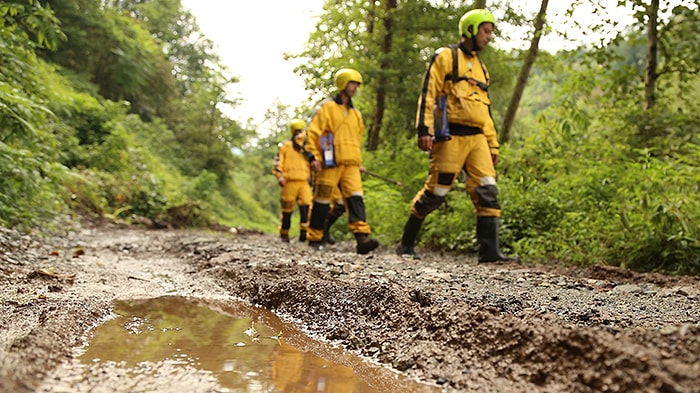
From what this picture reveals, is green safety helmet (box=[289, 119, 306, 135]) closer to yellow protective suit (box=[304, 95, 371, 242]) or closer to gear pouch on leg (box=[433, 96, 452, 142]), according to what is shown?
yellow protective suit (box=[304, 95, 371, 242])

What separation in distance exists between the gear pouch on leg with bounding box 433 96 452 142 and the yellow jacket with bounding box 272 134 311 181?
473cm

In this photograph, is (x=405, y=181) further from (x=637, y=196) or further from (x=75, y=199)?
(x=75, y=199)

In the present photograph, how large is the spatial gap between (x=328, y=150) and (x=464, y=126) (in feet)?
6.68

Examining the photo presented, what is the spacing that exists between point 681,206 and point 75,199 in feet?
32.3

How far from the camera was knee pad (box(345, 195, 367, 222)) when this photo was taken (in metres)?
6.21

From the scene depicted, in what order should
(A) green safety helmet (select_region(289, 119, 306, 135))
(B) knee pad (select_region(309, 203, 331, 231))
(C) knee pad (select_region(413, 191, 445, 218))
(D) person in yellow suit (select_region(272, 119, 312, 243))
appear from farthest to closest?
1. (A) green safety helmet (select_region(289, 119, 306, 135))
2. (D) person in yellow suit (select_region(272, 119, 312, 243))
3. (B) knee pad (select_region(309, 203, 331, 231))
4. (C) knee pad (select_region(413, 191, 445, 218))

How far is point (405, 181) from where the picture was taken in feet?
30.7

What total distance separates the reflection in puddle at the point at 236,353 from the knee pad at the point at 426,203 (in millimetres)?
2886

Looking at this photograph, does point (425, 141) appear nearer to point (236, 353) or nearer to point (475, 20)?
point (475, 20)

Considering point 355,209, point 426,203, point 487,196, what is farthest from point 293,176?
point 487,196

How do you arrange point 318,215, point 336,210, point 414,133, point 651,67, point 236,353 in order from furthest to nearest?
point 414,133, point 336,210, point 318,215, point 651,67, point 236,353

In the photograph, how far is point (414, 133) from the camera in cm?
1211

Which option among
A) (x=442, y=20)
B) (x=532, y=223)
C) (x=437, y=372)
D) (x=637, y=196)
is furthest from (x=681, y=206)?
(x=442, y=20)

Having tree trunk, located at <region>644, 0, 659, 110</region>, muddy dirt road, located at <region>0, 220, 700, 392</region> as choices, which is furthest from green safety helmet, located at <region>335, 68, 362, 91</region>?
tree trunk, located at <region>644, 0, 659, 110</region>
